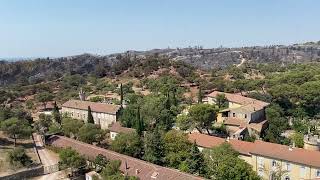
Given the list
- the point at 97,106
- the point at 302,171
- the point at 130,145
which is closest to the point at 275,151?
the point at 302,171

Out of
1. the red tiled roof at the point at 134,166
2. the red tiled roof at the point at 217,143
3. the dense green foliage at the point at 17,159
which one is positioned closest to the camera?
the red tiled roof at the point at 134,166

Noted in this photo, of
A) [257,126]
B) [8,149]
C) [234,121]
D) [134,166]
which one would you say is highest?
[8,149]

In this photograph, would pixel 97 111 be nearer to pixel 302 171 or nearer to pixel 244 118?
pixel 244 118

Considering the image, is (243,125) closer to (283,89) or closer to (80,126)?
(283,89)

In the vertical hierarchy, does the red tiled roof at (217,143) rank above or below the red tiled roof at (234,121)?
above

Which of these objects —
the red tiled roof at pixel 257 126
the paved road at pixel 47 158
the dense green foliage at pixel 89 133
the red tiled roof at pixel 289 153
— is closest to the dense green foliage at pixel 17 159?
the paved road at pixel 47 158

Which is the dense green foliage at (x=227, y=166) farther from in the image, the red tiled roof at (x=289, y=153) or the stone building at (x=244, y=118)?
the stone building at (x=244, y=118)

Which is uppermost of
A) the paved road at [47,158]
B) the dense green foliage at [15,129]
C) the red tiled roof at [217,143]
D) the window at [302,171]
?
the dense green foliage at [15,129]

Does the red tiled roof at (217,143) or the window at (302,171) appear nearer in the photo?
the window at (302,171)
